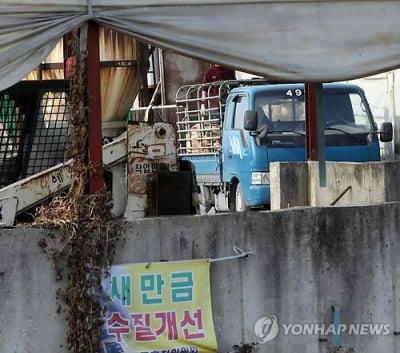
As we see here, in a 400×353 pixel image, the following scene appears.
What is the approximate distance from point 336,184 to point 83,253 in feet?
14.1

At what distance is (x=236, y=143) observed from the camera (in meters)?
14.2

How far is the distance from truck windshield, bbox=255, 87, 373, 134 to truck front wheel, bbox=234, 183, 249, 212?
50.2 inches

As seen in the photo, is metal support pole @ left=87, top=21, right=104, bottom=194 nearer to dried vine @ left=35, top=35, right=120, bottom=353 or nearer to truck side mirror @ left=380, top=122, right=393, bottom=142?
dried vine @ left=35, top=35, right=120, bottom=353

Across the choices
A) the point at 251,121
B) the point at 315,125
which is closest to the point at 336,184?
Answer: the point at 315,125

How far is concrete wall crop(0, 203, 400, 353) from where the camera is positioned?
20.7ft

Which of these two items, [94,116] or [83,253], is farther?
[94,116]

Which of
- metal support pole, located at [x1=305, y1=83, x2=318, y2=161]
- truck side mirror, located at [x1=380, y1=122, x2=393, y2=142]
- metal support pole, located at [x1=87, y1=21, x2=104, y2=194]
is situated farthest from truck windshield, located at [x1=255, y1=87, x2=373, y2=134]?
metal support pole, located at [x1=87, y1=21, x2=104, y2=194]

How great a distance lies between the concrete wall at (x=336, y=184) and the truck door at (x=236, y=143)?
334 centimetres

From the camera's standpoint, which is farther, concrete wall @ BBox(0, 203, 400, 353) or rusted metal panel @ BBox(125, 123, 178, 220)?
rusted metal panel @ BBox(125, 123, 178, 220)

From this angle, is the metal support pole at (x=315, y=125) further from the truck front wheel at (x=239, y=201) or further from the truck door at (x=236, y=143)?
the truck front wheel at (x=239, y=201)

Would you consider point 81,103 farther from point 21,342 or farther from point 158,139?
point 158,139

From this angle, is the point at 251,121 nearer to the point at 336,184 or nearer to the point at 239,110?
the point at 239,110

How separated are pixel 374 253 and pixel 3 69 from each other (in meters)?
3.16

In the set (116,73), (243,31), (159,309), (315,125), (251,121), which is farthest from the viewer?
(251,121)
